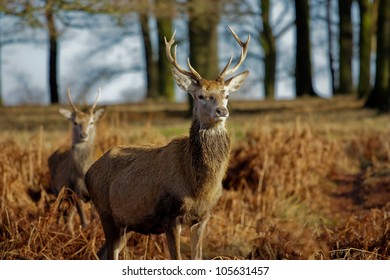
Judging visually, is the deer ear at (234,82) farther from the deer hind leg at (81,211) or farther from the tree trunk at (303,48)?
the tree trunk at (303,48)

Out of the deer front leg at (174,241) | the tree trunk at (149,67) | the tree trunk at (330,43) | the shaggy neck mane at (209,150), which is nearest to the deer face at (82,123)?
the shaggy neck mane at (209,150)

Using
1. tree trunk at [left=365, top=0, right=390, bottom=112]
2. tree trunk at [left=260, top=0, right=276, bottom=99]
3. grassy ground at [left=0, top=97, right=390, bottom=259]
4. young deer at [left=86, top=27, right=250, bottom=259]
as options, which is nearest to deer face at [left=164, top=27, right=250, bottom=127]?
young deer at [left=86, top=27, right=250, bottom=259]

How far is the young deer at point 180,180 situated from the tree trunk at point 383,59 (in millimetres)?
12253

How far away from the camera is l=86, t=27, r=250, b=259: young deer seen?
19.9 ft

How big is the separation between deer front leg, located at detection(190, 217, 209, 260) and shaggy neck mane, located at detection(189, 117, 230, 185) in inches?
15.4

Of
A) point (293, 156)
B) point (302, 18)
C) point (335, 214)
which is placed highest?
point (302, 18)

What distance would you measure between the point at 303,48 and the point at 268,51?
6597 mm

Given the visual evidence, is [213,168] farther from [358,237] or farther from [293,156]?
[293,156]

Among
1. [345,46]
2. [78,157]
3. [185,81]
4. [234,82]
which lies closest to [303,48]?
[345,46]

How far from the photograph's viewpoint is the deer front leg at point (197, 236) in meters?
6.20

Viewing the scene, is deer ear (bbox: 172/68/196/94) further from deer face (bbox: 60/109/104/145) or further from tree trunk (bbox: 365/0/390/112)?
tree trunk (bbox: 365/0/390/112)

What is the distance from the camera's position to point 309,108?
1959 centimetres
